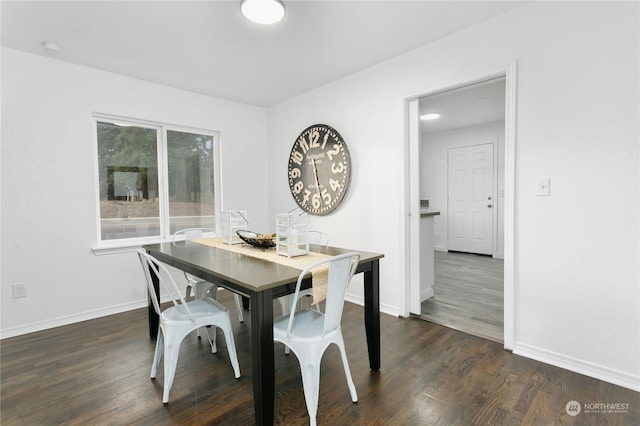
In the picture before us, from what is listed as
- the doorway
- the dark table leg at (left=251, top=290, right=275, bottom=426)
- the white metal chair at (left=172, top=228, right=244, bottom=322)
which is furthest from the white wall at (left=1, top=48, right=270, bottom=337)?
the doorway

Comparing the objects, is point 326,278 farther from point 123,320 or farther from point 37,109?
point 37,109

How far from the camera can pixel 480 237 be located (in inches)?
231

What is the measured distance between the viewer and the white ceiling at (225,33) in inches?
83.9

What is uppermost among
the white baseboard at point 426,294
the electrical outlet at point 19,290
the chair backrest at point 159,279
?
the chair backrest at point 159,279

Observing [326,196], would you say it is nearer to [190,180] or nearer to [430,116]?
[190,180]

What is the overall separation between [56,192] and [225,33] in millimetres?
2077

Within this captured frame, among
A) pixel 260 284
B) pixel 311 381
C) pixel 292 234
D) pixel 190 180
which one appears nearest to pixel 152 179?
pixel 190 180

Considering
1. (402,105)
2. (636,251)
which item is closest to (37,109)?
(402,105)

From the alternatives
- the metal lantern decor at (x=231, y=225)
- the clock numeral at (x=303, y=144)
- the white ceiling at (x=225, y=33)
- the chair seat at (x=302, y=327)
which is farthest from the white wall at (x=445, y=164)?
the chair seat at (x=302, y=327)

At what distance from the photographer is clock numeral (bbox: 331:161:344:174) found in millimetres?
3424

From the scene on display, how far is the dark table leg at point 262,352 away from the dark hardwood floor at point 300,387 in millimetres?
221

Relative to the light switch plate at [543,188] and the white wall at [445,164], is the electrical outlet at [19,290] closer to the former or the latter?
the light switch plate at [543,188]

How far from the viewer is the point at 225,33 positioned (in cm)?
244

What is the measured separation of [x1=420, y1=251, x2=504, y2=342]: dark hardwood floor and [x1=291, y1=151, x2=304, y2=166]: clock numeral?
2.16 m
